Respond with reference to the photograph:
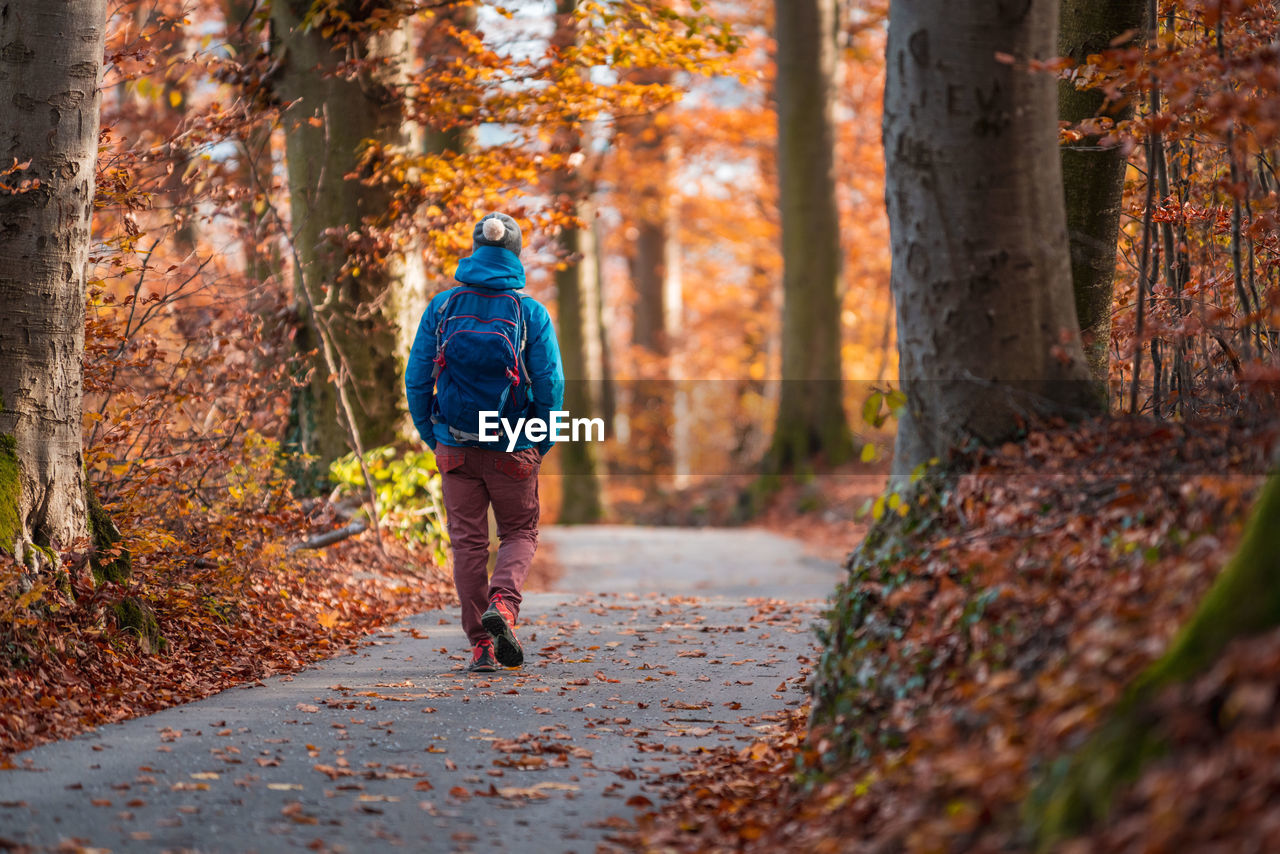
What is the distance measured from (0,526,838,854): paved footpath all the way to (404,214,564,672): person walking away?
0.47 meters

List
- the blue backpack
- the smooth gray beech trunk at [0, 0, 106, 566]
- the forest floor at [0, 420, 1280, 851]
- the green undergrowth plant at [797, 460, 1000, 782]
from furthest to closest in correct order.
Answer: the blue backpack, the smooth gray beech trunk at [0, 0, 106, 566], the green undergrowth plant at [797, 460, 1000, 782], the forest floor at [0, 420, 1280, 851]

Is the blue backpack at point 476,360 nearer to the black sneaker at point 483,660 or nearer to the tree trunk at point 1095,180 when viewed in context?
the black sneaker at point 483,660

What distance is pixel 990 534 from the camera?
4.34 metres

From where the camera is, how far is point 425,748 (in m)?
4.91

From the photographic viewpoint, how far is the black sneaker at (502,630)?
6.47m

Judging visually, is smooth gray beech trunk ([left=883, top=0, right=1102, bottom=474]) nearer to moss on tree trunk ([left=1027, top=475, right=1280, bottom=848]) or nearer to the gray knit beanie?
moss on tree trunk ([left=1027, top=475, right=1280, bottom=848])

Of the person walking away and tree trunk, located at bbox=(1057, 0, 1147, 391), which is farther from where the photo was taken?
tree trunk, located at bbox=(1057, 0, 1147, 391)

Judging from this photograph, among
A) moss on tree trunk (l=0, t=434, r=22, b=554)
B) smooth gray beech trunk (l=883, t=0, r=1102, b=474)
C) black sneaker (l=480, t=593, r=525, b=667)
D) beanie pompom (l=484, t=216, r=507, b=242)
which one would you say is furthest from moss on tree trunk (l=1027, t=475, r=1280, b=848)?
moss on tree trunk (l=0, t=434, r=22, b=554)

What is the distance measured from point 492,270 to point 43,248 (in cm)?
227

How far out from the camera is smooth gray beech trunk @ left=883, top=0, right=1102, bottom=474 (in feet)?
15.8

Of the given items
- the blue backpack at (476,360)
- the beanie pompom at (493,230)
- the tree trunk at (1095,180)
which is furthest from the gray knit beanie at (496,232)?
the tree trunk at (1095,180)

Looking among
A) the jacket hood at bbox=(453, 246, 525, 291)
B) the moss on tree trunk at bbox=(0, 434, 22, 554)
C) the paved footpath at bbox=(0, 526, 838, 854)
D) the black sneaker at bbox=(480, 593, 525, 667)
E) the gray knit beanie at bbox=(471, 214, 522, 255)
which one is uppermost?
the gray knit beanie at bbox=(471, 214, 522, 255)

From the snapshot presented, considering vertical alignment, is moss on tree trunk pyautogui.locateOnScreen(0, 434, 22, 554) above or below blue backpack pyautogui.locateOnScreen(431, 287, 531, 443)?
below

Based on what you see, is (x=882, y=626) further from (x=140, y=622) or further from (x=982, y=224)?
(x=140, y=622)
